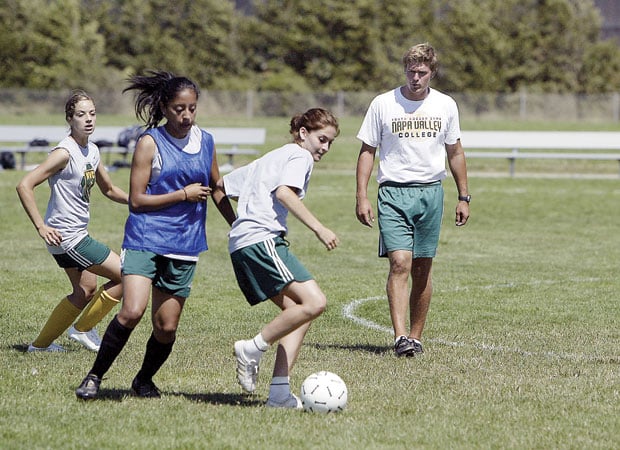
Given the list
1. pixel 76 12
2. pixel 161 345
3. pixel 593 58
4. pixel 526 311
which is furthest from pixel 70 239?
pixel 593 58

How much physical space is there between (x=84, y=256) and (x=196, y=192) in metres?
1.87

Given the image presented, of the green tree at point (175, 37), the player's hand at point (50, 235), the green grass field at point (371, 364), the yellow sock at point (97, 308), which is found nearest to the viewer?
the green grass field at point (371, 364)

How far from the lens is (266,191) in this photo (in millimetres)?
6191

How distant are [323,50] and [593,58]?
13997 mm

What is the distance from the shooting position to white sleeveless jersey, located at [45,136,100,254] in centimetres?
762

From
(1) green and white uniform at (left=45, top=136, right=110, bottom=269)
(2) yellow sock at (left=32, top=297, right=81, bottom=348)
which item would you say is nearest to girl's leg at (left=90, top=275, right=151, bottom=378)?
(1) green and white uniform at (left=45, top=136, right=110, bottom=269)

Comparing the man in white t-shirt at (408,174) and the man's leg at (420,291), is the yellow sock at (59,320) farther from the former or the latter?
the man's leg at (420,291)

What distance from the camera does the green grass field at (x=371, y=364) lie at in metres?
5.73

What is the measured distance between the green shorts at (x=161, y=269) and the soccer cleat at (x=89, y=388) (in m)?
0.62

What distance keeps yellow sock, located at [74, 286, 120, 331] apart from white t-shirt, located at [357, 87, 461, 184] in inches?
81.2

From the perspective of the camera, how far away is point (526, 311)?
10.0m

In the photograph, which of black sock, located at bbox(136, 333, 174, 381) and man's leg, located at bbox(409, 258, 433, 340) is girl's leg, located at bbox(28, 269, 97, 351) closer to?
black sock, located at bbox(136, 333, 174, 381)

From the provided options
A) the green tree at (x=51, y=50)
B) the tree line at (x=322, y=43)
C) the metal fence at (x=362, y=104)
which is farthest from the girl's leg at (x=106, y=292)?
the tree line at (x=322, y=43)

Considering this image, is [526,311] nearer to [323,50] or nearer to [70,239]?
[70,239]
